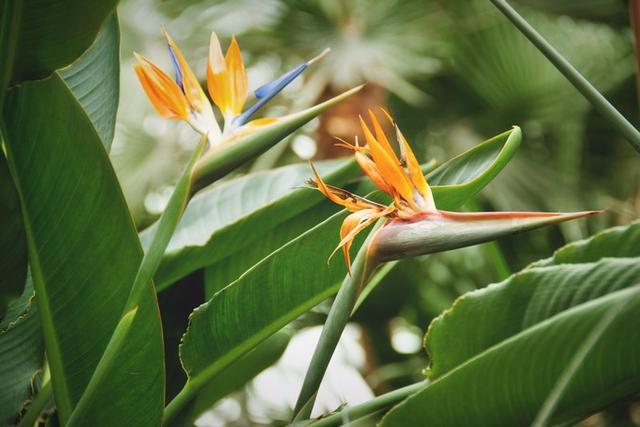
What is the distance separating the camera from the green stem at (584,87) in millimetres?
489

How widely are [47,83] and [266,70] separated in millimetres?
1557

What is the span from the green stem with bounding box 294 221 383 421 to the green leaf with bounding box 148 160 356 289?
0.51 ft

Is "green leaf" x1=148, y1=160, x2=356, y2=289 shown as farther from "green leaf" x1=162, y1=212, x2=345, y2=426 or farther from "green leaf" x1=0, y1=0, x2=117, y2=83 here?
"green leaf" x1=0, y1=0, x2=117, y2=83

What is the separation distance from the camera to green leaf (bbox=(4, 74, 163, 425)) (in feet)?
1.90

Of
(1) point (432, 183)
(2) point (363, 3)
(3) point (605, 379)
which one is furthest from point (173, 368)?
(2) point (363, 3)

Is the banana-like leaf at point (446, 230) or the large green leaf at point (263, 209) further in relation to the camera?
the large green leaf at point (263, 209)

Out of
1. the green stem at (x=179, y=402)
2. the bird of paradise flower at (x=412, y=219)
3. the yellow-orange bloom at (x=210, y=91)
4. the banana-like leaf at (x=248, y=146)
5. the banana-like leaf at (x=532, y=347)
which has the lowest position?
the banana-like leaf at (x=532, y=347)

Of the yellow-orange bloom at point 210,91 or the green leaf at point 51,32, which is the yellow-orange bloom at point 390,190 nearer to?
the yellow-orange bloom at point 210,91

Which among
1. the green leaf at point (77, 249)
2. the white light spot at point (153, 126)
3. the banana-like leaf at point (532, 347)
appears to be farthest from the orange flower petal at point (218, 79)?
the white light spot at point (153, 126)

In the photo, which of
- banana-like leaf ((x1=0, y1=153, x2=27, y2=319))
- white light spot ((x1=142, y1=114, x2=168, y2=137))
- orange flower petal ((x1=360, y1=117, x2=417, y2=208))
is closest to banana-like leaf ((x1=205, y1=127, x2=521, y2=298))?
orange flower petal ((x1=360, y1=117, x2=417, y2=208))

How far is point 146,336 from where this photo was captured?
0.58 metres

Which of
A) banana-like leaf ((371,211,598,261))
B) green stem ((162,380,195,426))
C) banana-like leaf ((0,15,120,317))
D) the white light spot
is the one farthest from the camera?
the white light spot

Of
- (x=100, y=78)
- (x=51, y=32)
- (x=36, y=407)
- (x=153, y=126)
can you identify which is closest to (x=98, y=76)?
(x=100, y=78)

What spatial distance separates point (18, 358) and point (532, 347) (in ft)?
1.44
